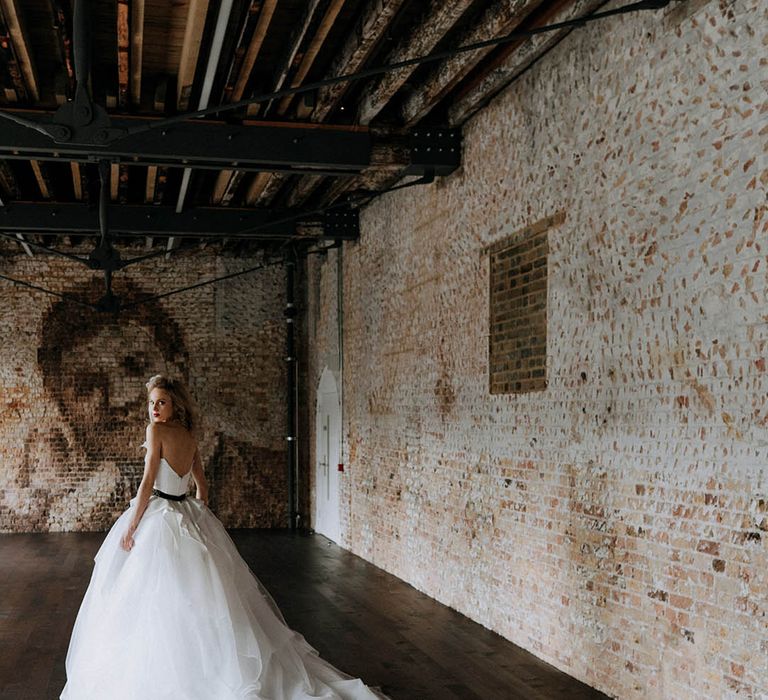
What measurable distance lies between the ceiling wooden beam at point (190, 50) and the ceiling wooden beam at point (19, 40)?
3.09ft

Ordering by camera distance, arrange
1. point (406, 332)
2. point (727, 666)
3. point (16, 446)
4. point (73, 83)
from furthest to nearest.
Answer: point (16, 446)
point (406, 332)
point (73, 83)
point (727, 666)

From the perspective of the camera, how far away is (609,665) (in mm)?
5328

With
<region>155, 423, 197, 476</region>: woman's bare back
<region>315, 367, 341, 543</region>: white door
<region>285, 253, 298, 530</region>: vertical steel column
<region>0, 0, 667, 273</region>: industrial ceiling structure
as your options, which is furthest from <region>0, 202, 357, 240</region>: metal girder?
<region>155, 423, 197, 476</region>: woman's bare back

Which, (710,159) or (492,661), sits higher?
(710,159)

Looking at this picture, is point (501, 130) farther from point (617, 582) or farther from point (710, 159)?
point (617, 582)

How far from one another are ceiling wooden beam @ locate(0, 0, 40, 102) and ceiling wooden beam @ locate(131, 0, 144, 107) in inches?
24.9

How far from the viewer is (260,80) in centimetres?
715

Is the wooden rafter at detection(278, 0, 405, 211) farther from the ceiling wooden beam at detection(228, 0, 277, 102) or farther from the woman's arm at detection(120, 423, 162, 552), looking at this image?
the woman's arm at detection(120, 423, 162, 552)

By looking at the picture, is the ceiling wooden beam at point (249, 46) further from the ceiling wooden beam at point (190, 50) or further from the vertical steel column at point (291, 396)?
the vertical steel column at point (291, 396)

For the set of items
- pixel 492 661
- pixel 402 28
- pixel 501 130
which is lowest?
pixel 492 661

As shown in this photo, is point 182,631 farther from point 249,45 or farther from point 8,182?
point 8,182

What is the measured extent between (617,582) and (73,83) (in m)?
4.77

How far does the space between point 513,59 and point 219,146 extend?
2.28 m

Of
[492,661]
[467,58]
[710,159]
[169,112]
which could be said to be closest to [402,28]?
[467,58]
